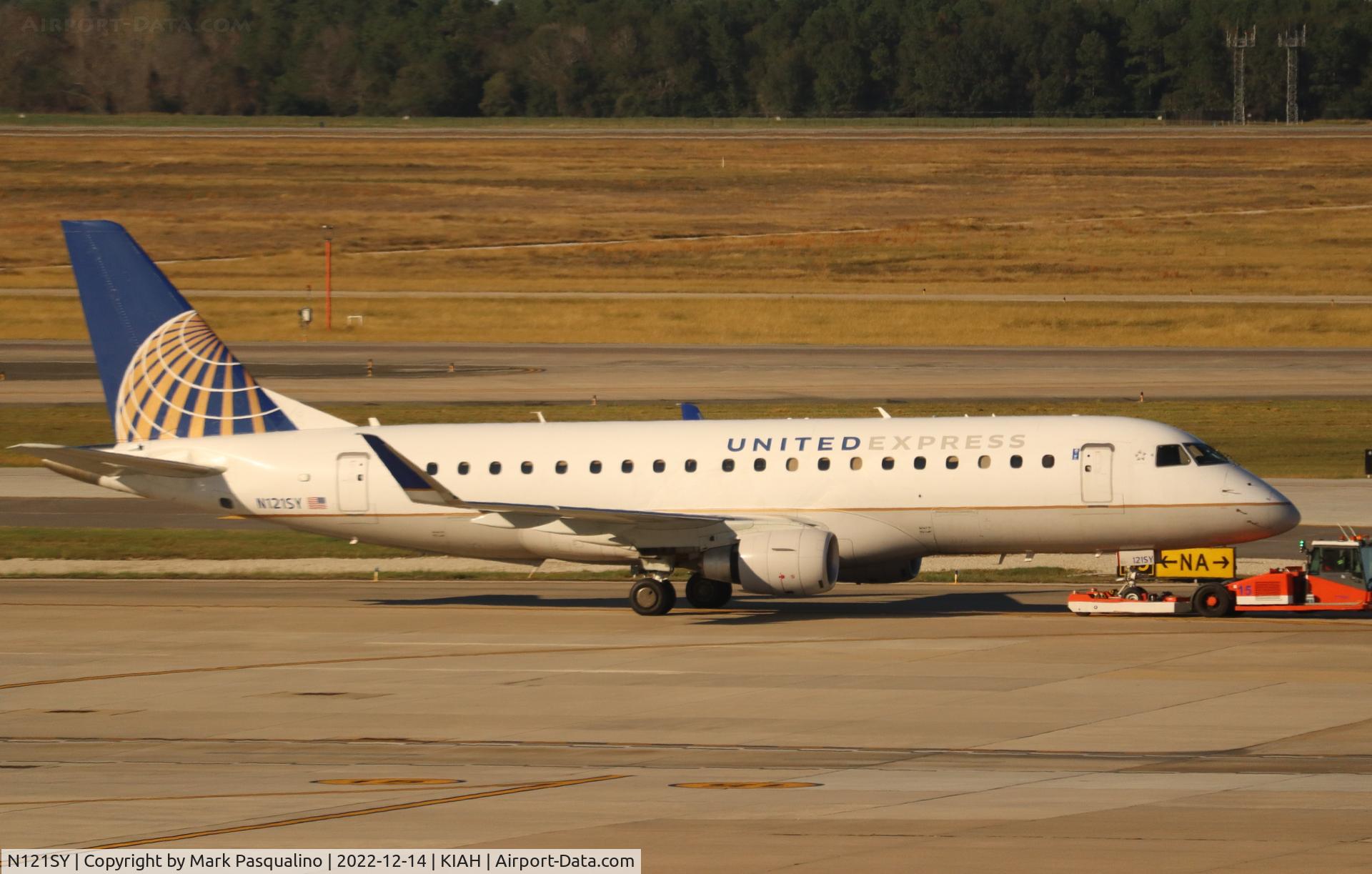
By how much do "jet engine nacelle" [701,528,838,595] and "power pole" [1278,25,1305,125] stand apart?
167 meters

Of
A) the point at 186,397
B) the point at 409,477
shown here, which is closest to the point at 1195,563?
the point at 409,477

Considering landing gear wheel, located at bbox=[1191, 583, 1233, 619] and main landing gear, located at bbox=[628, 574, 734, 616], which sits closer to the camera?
landing gear wheel, located at bbox=[1191, 583, 1233, 619]

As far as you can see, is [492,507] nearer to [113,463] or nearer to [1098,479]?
[113,463]

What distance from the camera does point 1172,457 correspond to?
3675 cm

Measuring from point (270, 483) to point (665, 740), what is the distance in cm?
1799

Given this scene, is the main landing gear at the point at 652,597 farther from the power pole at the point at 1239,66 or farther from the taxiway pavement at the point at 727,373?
the power pole at the point at 1239,66

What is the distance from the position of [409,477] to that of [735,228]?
102380mm

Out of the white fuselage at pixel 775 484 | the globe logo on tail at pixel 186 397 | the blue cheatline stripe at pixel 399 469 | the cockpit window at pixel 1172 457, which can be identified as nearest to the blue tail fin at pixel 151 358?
the globe logo on tail at pixel 186 397

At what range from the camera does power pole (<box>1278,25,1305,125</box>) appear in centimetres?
18912

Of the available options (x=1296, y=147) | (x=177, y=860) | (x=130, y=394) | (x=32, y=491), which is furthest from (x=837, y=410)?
(x=1296, y=147)

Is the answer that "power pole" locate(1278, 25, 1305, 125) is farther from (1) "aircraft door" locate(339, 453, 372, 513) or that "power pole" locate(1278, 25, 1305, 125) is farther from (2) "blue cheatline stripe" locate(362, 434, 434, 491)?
(2) "blue cheatline stripe" locate(362, 434, 434, 491)

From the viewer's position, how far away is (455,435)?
40.8m

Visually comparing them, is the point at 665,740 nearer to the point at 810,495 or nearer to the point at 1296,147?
the point at 810,495

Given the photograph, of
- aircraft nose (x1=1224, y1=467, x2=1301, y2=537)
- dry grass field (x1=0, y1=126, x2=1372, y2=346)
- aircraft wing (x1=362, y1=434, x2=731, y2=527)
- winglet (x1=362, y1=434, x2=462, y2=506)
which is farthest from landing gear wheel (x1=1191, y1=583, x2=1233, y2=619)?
dry grass field (x1=0, y1=126, x2=1372, y2=346)
